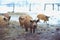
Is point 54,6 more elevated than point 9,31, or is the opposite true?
point 54,6

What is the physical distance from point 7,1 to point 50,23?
564 mm

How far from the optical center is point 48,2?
1.51 metres

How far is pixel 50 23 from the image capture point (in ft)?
4.89

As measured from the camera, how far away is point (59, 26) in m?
1.50

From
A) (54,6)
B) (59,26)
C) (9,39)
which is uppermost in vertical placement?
(54,6)

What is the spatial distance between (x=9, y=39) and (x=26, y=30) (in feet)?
0.71

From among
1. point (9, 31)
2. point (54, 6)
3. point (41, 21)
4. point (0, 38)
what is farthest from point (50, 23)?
point (0, 38)

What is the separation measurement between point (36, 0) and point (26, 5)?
13 cm

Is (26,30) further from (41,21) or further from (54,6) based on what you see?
(54,6)

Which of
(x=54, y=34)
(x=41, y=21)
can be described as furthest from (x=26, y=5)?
(x=54, y=34)

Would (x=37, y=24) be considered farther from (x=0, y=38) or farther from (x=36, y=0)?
(x=0, y=38)

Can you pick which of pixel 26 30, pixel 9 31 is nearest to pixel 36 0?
pixel 26 30

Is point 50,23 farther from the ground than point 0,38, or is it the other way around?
point 50,23

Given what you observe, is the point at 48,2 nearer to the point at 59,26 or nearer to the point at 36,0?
the point at 36,0
